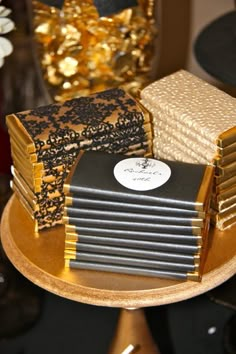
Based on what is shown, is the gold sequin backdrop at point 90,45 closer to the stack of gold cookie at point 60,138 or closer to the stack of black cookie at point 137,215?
the stack of gold cookie at point 60,138

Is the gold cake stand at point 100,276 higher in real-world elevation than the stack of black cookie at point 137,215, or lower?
lower

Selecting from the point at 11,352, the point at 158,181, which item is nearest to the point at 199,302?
the point at 11,352

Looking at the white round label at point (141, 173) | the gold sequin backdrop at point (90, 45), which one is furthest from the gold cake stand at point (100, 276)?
the gold sequin backdrop at point (90, 45)

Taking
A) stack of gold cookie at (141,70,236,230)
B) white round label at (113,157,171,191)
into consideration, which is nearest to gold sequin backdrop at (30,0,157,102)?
stack of gold cookie at (141,70,236,230)

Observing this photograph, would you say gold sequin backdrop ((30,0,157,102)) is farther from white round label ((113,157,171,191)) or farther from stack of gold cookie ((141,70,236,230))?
white round label ((113,157,171,191))

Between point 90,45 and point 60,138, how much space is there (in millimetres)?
279

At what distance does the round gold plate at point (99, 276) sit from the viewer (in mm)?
854

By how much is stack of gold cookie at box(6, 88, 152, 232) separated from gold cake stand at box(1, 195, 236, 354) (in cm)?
3

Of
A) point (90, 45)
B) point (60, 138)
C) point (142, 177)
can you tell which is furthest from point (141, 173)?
point (90, 45)

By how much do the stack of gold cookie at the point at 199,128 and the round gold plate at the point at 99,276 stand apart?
0.19ft

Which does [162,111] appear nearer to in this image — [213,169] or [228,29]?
[213,169]

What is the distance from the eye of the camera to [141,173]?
871 mm

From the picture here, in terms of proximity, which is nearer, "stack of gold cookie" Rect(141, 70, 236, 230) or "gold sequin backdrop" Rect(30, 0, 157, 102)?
"stack of gold cookie" Rect(141, 70, 236, 230)

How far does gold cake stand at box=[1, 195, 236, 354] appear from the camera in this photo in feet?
2.81
